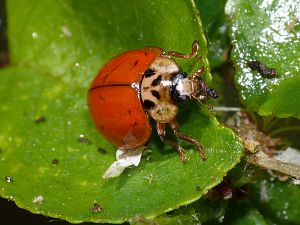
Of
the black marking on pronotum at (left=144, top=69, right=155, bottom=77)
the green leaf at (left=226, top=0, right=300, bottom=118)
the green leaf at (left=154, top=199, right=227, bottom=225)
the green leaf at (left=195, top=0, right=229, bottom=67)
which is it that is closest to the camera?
the green leaf at (left=154, top=199, right=227, bottom=225)

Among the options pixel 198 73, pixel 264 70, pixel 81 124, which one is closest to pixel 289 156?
pixel 264 70

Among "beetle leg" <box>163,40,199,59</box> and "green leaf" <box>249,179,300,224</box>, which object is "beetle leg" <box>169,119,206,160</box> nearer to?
"beetle leg" <box>163,40,199,59</box>

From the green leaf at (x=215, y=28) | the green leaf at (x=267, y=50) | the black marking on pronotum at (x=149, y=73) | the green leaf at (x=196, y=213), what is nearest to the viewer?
the green leaf at (x=196, y=213)

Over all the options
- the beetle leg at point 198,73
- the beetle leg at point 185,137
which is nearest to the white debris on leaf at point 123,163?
the beetle leg at point 185,137

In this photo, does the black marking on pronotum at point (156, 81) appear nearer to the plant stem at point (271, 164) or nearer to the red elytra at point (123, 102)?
the red elytra at point (123, 102)

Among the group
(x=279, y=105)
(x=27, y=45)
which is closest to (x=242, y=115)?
(x=279, y=105)

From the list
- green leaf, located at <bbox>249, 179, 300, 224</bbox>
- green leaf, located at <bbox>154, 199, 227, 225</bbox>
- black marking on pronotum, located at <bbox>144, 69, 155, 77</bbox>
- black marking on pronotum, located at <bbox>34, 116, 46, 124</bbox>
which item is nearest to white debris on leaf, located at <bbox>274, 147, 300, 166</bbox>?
green leaf, located at <bbox>249, 179, 300, 224</bbox>

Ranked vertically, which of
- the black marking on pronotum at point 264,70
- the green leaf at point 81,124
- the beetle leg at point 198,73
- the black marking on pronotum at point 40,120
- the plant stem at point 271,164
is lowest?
the black marking on pronotum at point 40,120
